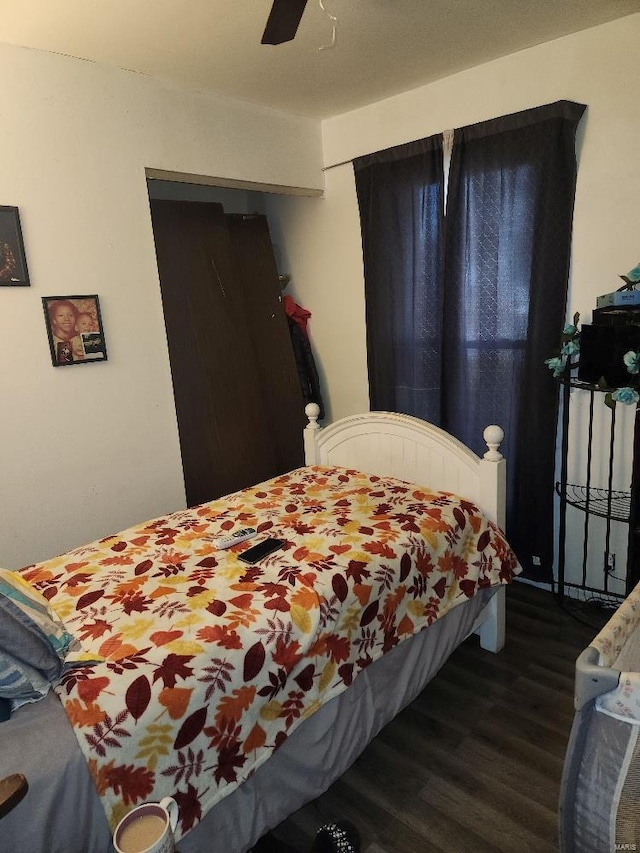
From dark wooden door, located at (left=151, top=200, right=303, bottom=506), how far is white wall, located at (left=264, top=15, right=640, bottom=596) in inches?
26.2

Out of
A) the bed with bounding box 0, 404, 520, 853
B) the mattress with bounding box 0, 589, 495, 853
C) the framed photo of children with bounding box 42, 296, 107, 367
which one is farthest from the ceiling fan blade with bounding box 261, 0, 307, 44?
the mattress with bounding box 0, 589, 495, 853

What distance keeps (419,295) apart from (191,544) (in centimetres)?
179

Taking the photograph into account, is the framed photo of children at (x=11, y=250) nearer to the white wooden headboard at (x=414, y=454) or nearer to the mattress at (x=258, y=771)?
the white wooden headboard at (x=414, y=454)

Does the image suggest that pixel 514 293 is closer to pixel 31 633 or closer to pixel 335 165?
pixel 335 165

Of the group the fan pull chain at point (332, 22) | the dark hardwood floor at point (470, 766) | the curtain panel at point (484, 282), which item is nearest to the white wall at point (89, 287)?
the fan pull chain at point (332, 22)

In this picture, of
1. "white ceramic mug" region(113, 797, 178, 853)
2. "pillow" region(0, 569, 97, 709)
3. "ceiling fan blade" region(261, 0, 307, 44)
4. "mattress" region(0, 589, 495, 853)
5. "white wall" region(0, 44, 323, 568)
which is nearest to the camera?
"white ceramic mug" region(113, 797, 178, 853)

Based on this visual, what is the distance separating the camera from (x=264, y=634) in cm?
143

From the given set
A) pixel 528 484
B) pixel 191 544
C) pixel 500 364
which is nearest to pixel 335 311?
pixel 500 364

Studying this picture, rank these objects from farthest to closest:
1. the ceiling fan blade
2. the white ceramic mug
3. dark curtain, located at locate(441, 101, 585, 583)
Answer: dark curtain, located at locate(441, 101, 585, 583)
the ceiling fan blade
the white ceramic mug

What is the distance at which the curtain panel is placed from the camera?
2.45 meters

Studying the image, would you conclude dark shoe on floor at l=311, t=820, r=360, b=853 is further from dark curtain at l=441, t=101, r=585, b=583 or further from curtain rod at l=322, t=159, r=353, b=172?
curtain rod at l=322, t=159, r=353, b=172

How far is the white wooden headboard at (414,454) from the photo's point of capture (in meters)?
2.13

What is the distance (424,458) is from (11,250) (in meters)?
1.88

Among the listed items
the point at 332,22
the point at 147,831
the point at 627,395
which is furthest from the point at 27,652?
the point at 332,22
